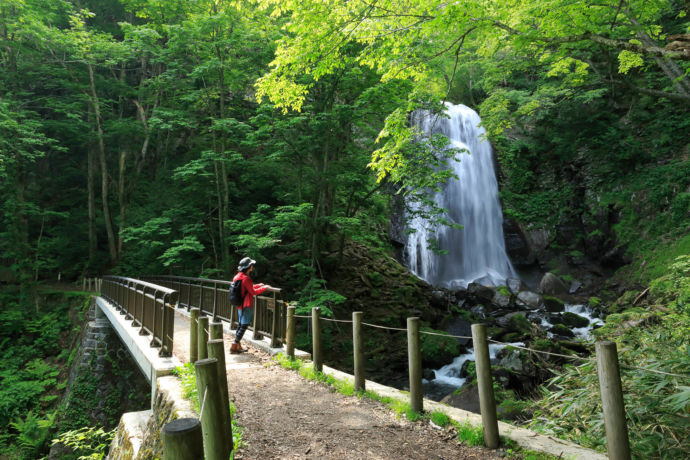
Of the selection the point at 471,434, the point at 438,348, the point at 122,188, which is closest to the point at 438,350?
the point at 438,348

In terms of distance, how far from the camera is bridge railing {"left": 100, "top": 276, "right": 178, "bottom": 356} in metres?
6.31

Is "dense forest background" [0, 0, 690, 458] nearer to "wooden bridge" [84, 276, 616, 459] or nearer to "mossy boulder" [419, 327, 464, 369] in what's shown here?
"wooden bridge" [84, 276, 616, 459]

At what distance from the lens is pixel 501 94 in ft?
35.1

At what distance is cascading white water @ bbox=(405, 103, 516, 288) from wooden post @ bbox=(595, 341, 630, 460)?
55.8 ft

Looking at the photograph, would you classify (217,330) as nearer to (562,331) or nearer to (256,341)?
(256,341)

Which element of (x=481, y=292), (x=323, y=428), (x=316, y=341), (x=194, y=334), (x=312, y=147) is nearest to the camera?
(x=323, y=428)

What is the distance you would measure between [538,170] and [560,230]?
14.9ft

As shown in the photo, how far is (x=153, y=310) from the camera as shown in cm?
721

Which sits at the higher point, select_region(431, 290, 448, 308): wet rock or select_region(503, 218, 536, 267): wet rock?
select_region(503, 218, 536, 267): wet rock

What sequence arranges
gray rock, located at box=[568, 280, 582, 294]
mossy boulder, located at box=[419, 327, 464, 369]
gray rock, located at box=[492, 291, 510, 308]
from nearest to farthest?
mossy boulder, located at box=[419, 327, 464, 369]
gray rock, located at box=[492, 291, 510, 308]
gray rock, located at box=[568, 280, 582, 294]

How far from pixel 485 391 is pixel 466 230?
1942 cm

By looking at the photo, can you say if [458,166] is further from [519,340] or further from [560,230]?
[519,340]

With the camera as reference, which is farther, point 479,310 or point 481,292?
point 481,292

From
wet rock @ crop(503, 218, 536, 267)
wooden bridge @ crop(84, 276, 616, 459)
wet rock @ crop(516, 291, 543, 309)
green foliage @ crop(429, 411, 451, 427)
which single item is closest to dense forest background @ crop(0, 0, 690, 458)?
wet rock @ crop(503, 218, 536, 267)
